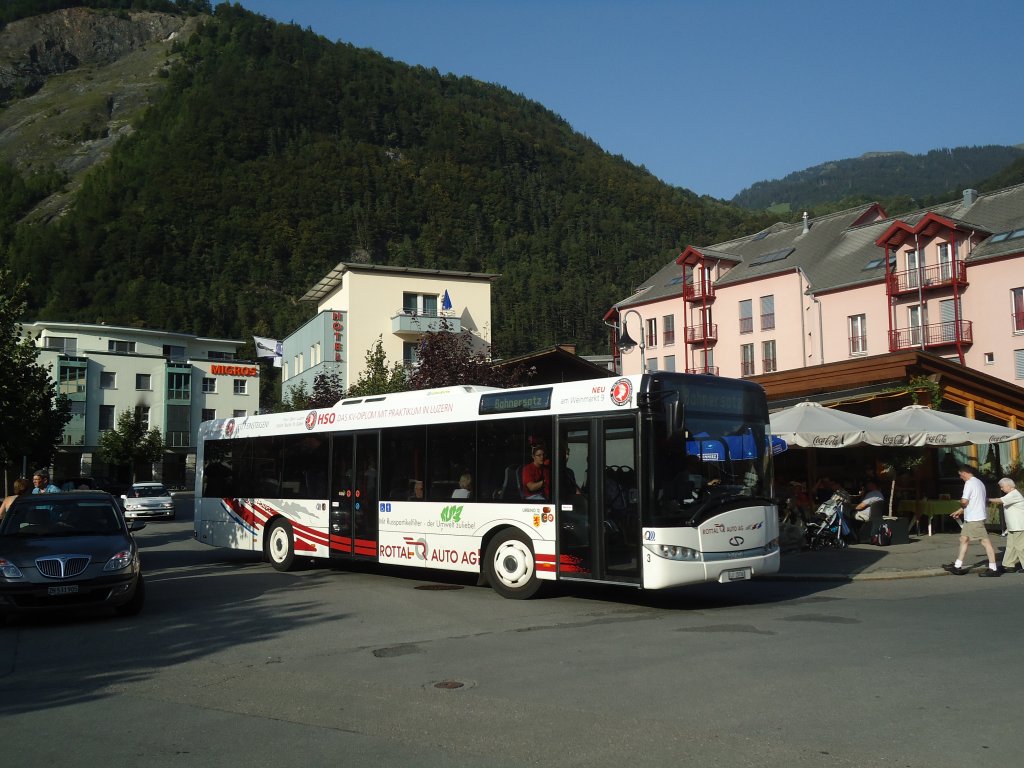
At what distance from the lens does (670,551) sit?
11.3 meters

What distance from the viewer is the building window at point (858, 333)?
52.2m

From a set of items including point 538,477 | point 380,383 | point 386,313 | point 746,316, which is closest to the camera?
point 538,477

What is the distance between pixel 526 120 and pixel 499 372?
511 ft

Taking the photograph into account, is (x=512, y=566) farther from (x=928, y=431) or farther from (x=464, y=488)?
(x=928, y=431)

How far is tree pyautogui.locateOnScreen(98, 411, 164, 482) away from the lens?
6862cm

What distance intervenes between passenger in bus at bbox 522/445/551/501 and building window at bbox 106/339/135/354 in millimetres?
76141

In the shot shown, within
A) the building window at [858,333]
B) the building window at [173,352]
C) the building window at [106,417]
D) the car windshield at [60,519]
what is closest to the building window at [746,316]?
the building window at [858,333]

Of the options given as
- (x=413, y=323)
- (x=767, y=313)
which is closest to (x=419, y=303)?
(x=413, y=323)

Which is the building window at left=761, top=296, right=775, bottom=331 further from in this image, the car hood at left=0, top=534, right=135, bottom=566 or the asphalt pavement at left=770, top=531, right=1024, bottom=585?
the car hood at left=0, top=534, right=135, bottom=566

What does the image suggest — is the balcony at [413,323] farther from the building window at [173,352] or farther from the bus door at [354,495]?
the bus door at [354,495]

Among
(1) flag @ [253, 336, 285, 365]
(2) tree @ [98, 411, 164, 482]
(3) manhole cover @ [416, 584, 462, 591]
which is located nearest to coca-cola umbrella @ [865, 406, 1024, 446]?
(3) manhole cover @ [416, 584, 462, 591]

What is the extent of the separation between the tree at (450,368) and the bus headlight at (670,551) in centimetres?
1660

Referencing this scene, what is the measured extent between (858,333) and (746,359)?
805cm

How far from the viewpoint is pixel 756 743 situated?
5.81 meters
